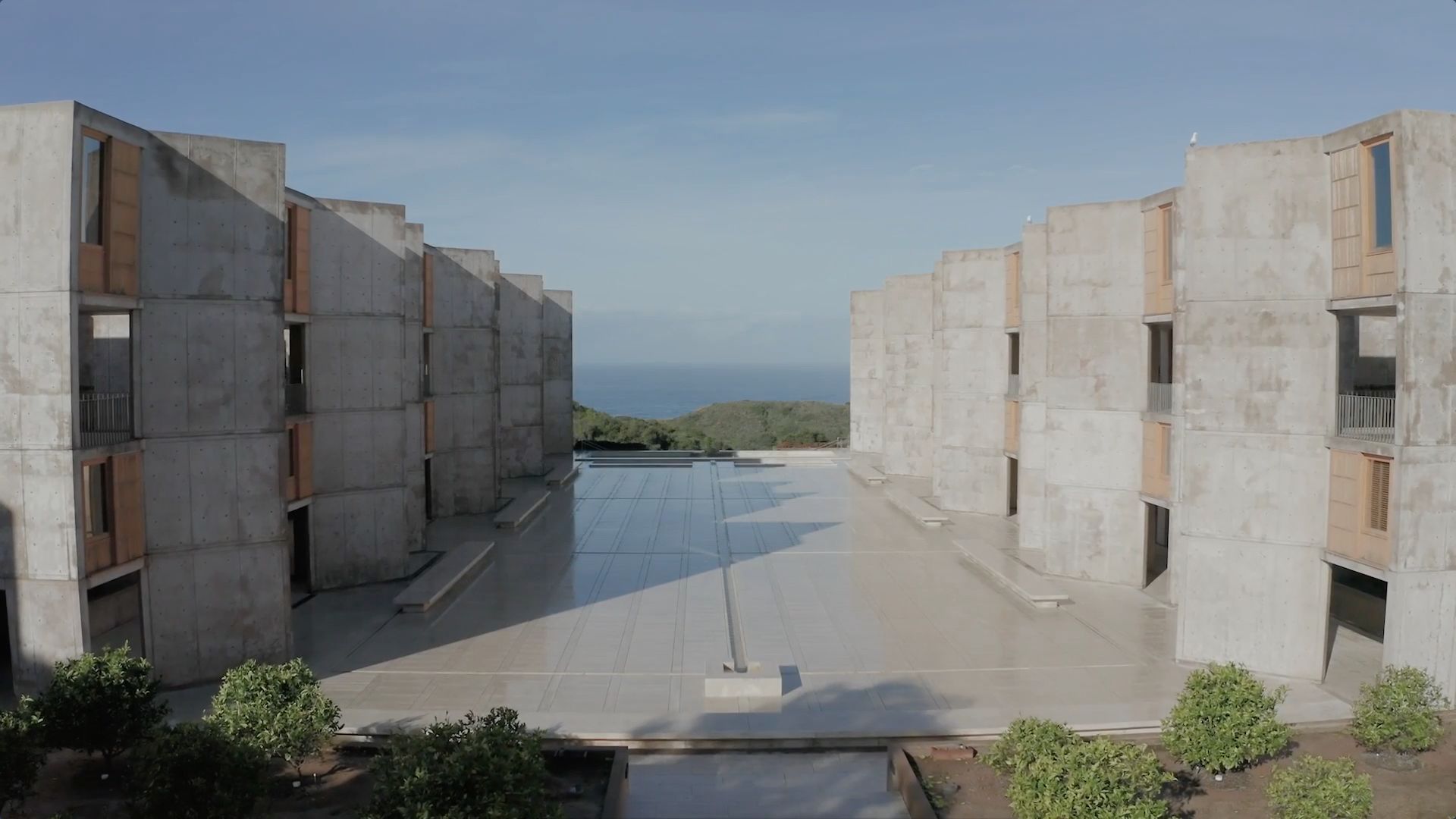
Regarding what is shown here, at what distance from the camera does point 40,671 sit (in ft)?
42.5

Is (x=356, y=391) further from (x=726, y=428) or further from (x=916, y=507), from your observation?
(x=726, y=428)

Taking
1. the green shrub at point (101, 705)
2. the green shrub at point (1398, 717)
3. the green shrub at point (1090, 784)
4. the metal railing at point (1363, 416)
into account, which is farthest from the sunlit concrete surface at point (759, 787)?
the metal railing at point (1363, 416)

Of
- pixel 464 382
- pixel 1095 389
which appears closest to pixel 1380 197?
pixel 1095 389

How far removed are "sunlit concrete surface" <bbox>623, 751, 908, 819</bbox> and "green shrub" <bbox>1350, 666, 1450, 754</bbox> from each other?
5549 millimetres

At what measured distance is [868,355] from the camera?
41.4 m

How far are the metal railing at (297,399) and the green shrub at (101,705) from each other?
798cm

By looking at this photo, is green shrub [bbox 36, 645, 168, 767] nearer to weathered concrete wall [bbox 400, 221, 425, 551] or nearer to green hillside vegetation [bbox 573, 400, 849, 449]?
weathered concrete wall [bbox 400, 221, 425, 551]

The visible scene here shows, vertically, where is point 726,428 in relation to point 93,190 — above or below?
below

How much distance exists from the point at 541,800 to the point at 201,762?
312 cm

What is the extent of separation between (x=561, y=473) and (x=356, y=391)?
53.0 feet

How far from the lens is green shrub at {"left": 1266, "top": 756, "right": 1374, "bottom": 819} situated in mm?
9461

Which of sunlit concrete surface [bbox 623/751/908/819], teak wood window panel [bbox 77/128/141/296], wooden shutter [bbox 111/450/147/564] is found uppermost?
teak wood window panel [bbox 77/128/141/296]

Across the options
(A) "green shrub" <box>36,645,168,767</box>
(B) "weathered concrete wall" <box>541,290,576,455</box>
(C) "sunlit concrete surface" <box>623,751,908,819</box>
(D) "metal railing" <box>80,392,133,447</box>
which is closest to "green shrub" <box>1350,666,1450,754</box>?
(C) "sunlit concrete surface" <box>623,751,908,819</box>

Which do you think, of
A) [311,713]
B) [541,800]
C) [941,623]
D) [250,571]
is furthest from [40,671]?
[941,623]
